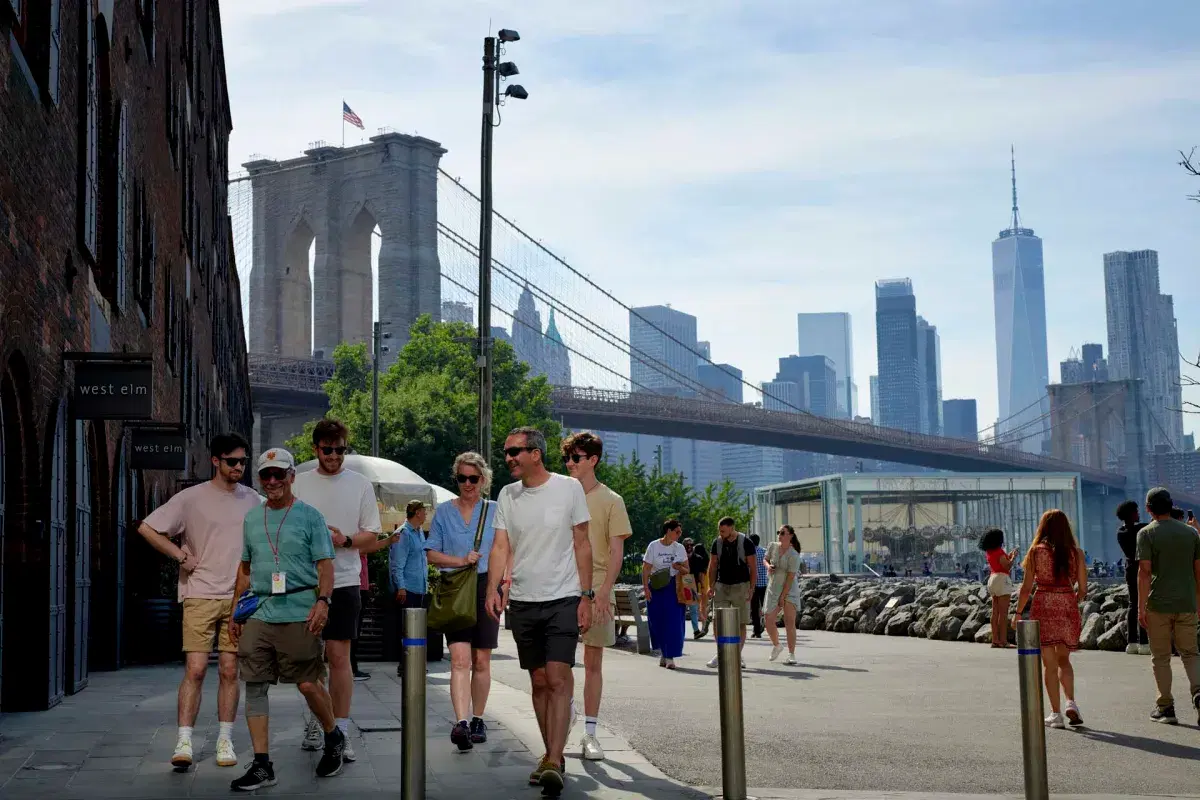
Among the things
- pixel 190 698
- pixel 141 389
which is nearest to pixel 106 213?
pixel 141 389

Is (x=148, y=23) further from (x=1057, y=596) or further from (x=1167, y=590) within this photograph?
(x=1167, y=590)

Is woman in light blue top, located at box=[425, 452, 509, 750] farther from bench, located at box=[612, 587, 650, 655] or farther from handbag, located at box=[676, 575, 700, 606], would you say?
bench, located at box=[612, 587, 650, 655]

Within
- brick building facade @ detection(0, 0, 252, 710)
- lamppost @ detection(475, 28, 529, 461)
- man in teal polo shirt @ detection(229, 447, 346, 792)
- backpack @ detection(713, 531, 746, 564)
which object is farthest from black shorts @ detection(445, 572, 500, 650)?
lamppost @ detection(475, 28, 529, 461)

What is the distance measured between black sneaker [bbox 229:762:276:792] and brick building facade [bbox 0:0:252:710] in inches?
120

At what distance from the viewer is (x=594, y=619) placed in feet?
25.8

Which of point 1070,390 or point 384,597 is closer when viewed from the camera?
point 384,597

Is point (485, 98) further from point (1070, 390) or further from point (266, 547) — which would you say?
point (1070, 390)

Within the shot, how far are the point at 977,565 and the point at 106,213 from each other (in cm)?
5476

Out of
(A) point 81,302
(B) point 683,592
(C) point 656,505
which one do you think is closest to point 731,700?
(A) point 81,302

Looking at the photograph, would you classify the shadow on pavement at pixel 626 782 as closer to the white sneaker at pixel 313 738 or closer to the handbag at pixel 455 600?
the handbag at pixel 455 600

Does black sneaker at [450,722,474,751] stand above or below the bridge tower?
below

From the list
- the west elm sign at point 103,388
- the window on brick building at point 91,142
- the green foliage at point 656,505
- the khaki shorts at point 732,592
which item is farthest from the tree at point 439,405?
the west elm sign at point 103,388

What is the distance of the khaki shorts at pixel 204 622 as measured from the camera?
7.50 m

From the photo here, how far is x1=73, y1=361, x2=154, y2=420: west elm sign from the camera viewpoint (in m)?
10.6
